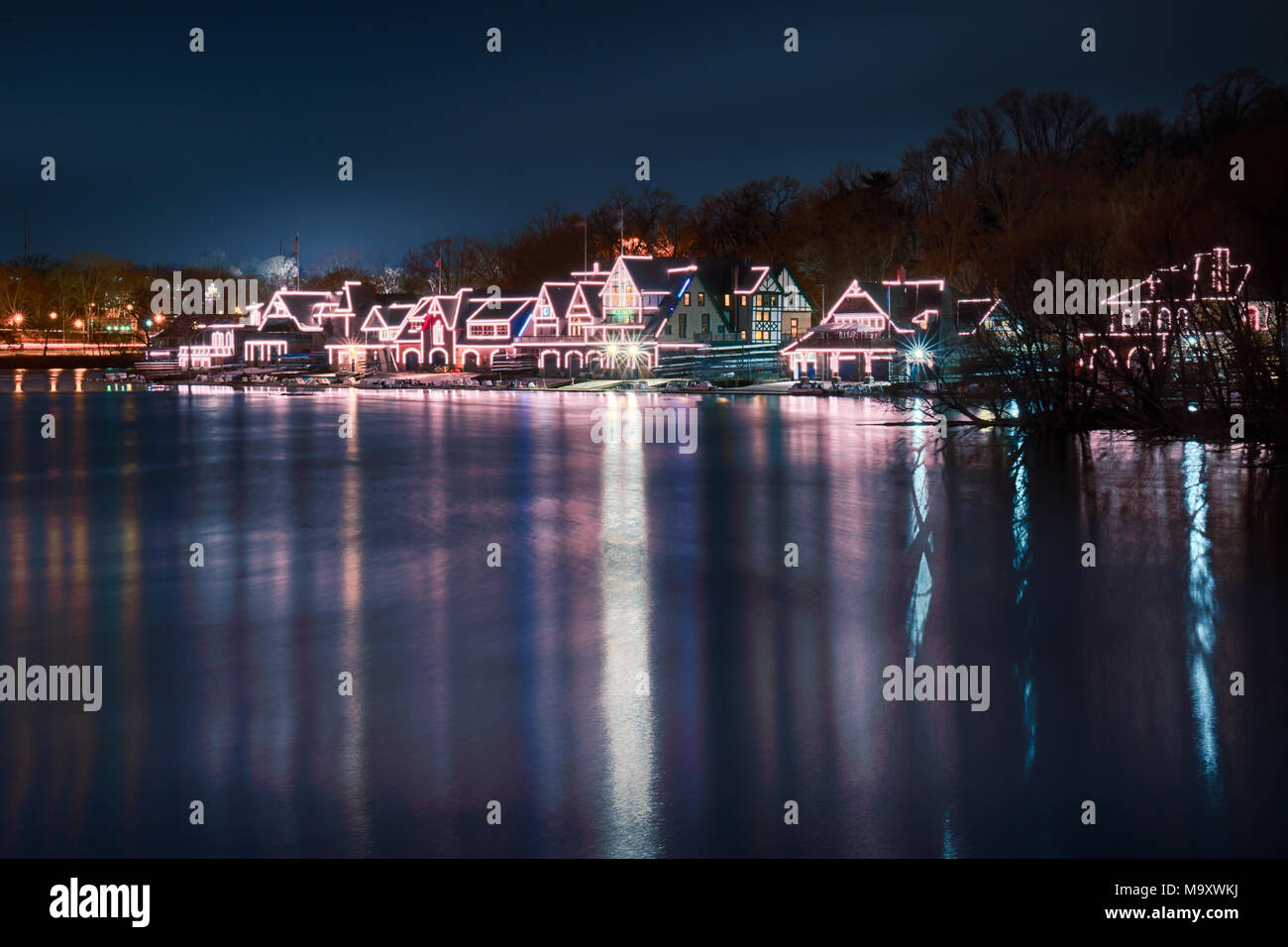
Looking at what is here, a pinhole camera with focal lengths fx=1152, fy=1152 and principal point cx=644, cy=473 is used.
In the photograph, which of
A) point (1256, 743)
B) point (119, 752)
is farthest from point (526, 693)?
point (1256, 743)

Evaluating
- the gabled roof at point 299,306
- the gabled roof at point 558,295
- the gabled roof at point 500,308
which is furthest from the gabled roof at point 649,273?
the gabled roof at point 299,306

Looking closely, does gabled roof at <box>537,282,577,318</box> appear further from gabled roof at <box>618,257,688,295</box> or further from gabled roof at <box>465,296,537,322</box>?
gabled roof at <box>618,257,688,295</box>

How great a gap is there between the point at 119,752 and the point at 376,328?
116m

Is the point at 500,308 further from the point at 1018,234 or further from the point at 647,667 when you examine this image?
the point at 647,667

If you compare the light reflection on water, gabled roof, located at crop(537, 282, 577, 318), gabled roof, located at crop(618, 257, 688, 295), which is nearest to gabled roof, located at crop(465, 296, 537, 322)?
gabled roof, located at crop(537, 282, 577, 318)

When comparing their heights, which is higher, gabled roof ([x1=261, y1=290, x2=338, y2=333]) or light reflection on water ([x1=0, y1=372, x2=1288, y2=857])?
gabled roof ([x1=261, y1=290, x2=338, y2=333])

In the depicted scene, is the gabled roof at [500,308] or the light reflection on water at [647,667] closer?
the light reflection on water at [647,667]

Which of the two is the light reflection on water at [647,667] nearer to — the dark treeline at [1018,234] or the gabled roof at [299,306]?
the dark treeline at [1018,234]

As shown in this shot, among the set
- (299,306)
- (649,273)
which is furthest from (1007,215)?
(299,306)

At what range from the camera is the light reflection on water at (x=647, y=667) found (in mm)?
7062

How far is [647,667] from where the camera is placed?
10305mm

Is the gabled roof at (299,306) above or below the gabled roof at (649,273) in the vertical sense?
above

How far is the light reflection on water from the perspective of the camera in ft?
23.2

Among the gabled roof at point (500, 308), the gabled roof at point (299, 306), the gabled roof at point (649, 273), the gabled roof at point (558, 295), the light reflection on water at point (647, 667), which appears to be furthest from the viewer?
the gabled roof at point (299, 306)
